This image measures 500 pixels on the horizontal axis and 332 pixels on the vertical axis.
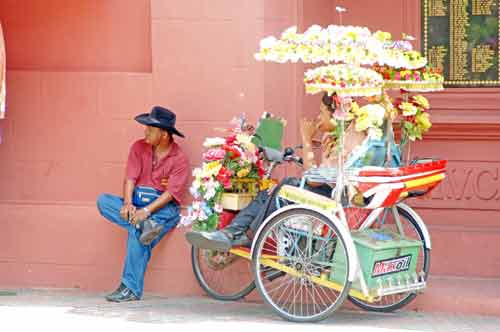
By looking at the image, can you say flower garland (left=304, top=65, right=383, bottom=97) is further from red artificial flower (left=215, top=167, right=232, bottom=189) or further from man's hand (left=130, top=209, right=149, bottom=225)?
man's hand (left=130, top=209, right=149, bottom=225)

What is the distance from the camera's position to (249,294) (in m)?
8.70

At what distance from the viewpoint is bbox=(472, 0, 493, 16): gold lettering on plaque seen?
912 centimetres

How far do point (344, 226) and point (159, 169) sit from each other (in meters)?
1.68

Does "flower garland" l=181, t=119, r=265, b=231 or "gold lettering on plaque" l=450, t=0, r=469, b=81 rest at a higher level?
"gold lettering on plaque" l=450, t=0, r=469, b=81

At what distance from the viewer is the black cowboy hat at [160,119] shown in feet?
27.8

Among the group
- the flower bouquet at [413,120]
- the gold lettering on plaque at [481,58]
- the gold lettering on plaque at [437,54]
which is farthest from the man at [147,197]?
the gold lettering on plaque at [481,58]

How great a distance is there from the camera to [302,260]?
7.91 metres

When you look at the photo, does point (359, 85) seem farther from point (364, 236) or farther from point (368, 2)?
point (368, 2)

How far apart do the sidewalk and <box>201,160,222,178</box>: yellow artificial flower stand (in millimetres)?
977

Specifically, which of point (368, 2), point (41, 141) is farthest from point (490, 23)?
point (41, 141)

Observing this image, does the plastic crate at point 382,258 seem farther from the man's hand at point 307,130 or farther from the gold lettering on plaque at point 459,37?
the gold lettering on plaque at point 459,37

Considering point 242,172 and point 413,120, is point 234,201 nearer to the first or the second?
point 242,172

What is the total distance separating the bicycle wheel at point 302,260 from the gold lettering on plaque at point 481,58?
7.19 feet

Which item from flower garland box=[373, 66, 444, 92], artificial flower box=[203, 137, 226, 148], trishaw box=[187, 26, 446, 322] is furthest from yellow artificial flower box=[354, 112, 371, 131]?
artificial flower box=[203, 137, 226, 148]
